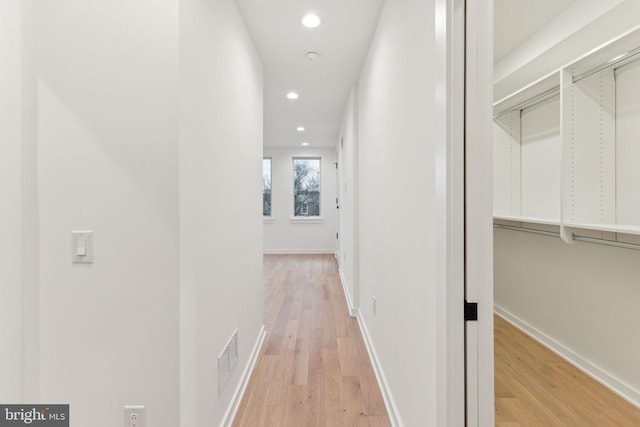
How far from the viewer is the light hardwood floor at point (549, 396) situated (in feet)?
5.32

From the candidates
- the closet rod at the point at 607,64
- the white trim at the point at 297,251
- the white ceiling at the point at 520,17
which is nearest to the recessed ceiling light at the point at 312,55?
the white ceiling at the point at 520,17

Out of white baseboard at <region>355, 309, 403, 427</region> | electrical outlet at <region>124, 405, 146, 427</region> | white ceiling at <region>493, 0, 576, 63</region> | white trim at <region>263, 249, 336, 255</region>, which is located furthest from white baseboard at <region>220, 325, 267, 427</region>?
white trim at <region>263, 249, 336, 255</region>

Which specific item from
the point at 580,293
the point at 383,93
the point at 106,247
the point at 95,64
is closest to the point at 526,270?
the point at 580,293

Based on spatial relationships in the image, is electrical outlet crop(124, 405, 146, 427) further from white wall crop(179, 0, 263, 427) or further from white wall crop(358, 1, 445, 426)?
white wall crop(358, 1, 445, 426)

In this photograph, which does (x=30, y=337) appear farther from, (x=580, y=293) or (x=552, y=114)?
(x=552, y=114)

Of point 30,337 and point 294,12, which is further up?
point 294,12

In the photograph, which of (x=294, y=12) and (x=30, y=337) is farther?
(x=294, y=12)

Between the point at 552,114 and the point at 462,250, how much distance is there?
222cm

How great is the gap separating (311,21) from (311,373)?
2.65 m

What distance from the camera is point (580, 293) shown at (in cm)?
213

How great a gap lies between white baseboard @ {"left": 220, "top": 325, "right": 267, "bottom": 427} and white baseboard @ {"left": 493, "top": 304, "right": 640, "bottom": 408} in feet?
7.69

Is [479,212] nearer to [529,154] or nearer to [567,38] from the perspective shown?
[567,38]

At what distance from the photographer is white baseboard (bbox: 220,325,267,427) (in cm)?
161

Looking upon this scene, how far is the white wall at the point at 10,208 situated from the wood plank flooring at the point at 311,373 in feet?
3.66
